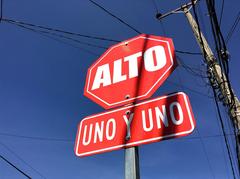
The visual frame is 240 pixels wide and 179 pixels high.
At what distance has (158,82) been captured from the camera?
184 cm

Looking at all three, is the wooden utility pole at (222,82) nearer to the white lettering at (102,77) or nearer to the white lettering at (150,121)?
the white lettering at (102,77)

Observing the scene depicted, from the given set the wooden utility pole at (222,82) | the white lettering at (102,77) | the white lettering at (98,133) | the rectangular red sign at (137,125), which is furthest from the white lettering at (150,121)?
the wooden utility pole at (222,82)

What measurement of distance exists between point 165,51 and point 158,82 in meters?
0.34

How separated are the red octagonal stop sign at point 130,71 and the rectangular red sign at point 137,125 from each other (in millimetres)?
129

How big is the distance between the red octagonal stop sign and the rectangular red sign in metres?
0.13

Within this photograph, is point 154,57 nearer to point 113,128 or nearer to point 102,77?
point 102,77

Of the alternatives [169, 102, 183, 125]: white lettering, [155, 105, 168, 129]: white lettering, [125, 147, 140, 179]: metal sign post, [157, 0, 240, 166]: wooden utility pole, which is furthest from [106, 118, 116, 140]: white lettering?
[157, 0, 240, 166]: wooden utility pole

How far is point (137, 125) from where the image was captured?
170cm

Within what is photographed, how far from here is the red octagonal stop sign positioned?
1.89 meters

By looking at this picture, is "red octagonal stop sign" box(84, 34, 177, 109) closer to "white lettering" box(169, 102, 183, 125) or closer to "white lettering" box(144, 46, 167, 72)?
"white lettering" box(144, 46, 167, 72)

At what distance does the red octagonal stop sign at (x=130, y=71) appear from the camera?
1.89 m

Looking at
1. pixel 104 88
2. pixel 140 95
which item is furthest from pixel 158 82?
pixel 104 88

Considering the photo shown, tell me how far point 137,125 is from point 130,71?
545mm

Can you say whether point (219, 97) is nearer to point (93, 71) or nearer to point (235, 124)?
point (235, 124)
